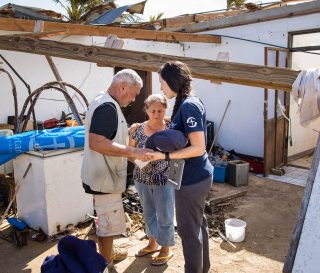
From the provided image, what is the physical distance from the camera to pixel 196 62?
274 cm

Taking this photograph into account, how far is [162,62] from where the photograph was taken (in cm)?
296

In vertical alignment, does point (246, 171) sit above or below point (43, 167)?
below

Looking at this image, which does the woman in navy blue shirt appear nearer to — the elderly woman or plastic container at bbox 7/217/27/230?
the elderly woman

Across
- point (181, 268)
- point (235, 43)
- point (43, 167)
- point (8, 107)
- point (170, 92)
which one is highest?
point (235, 43)

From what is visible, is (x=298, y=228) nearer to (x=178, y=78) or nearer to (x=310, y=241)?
(x=310, y=241)

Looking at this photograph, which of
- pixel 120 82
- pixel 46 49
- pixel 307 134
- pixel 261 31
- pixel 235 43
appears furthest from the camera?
pixel 307 134

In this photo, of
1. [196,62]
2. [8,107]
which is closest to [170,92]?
[196,62]

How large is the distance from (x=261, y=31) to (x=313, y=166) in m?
6.17

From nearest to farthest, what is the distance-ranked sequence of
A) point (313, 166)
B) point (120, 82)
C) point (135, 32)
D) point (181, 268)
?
point (313, 166)
point (120, 82)
point (181, 268)
point (135, 32)

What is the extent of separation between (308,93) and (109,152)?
1.51 m

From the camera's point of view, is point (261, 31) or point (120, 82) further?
point (261, 31)

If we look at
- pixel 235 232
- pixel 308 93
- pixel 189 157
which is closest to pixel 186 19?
pixel 235 232

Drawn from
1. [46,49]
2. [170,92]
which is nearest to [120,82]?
[170,92]

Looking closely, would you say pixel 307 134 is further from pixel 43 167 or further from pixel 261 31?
pixel 43 167
